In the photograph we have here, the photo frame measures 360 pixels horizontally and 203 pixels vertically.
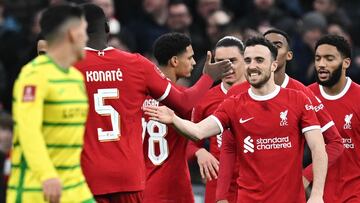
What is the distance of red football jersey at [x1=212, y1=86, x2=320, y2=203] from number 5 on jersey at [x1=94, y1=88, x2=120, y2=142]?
94cm

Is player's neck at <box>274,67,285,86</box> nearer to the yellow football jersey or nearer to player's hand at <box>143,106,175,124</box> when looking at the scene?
player's hand at <box>143,106,175,124</box>

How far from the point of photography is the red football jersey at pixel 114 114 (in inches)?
408

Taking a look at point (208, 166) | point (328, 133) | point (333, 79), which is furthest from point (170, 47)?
point (328, 133)

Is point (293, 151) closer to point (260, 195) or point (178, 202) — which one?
point (260, 195)

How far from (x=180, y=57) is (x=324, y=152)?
6.87 feet

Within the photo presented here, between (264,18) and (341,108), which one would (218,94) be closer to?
(341,108)

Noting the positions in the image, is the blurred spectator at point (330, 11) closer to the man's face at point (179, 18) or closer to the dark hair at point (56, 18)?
the man's face at point (179, 18)

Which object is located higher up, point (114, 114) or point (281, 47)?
point (281, 47)

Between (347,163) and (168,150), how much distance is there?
176cm

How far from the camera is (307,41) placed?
1762 centimetres

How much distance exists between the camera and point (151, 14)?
18688 millimetres

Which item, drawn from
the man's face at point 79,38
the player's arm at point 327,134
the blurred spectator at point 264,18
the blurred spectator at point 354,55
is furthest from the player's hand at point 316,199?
the blurred spectator at point 264,18

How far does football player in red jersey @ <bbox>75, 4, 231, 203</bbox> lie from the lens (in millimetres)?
10359

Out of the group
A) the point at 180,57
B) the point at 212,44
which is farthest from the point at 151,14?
the point at 180,57
